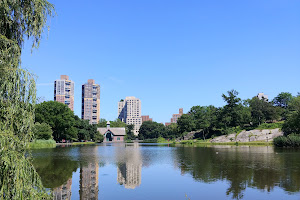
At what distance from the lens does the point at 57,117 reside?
91500 mm

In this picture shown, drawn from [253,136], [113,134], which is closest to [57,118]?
[113,134]

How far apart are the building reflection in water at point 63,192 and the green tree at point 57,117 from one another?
75.7 m

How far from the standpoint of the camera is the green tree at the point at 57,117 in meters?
90.8

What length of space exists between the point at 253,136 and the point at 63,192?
8537 cm

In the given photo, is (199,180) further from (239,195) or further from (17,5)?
(17,5)

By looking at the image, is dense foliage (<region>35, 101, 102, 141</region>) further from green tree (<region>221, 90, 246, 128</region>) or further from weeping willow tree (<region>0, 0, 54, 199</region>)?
weeping willow tree (<region>0, 0, 54, 199</region>)

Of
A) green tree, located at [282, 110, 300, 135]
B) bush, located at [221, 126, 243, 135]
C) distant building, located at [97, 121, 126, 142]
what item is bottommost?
distant building, located at [97, 121, 126, 142]

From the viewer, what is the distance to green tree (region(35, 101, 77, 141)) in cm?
9084

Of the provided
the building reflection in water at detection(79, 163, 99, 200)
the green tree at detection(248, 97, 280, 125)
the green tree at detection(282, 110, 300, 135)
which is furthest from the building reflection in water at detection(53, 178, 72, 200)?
the green tree at detection(248, 97, 280, 125)

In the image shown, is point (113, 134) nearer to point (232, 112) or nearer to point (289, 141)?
point (232, 112)

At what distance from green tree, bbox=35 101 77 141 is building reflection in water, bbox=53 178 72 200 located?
75.7 m

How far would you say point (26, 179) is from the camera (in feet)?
27.1

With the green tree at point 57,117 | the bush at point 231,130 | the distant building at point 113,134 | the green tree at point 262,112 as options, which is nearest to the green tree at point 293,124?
the bush at point 231,130

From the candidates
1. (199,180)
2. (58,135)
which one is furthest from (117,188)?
(58,135)
